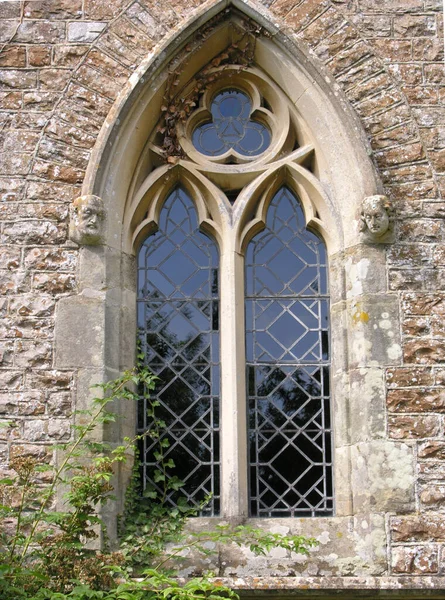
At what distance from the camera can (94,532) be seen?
635cm

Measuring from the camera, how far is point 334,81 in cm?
736

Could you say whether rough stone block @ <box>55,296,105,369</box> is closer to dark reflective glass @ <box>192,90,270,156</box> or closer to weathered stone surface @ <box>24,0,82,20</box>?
dark reflective glass @ <box>192,90,270,156</box>

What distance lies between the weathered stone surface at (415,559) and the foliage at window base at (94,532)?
0.52m

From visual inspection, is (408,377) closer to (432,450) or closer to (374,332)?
(374,332)

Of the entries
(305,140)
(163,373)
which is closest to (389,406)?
(163,373)

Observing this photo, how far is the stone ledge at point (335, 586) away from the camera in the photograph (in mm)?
6246

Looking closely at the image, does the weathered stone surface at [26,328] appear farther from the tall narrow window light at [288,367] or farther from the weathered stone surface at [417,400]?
the weathered stone surface at [417,400]

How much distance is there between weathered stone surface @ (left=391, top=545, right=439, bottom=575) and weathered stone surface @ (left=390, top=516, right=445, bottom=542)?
5 centimetres

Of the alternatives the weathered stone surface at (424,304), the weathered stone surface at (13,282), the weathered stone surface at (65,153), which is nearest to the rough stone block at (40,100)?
the weathered stone surface at (65,153)

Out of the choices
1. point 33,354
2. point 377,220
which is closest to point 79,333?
point 33,354

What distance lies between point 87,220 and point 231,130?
132cm

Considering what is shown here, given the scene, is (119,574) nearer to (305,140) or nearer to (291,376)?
(291,376)

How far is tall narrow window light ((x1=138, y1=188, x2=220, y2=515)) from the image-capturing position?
7.05 m

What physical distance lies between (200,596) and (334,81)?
3.38m
